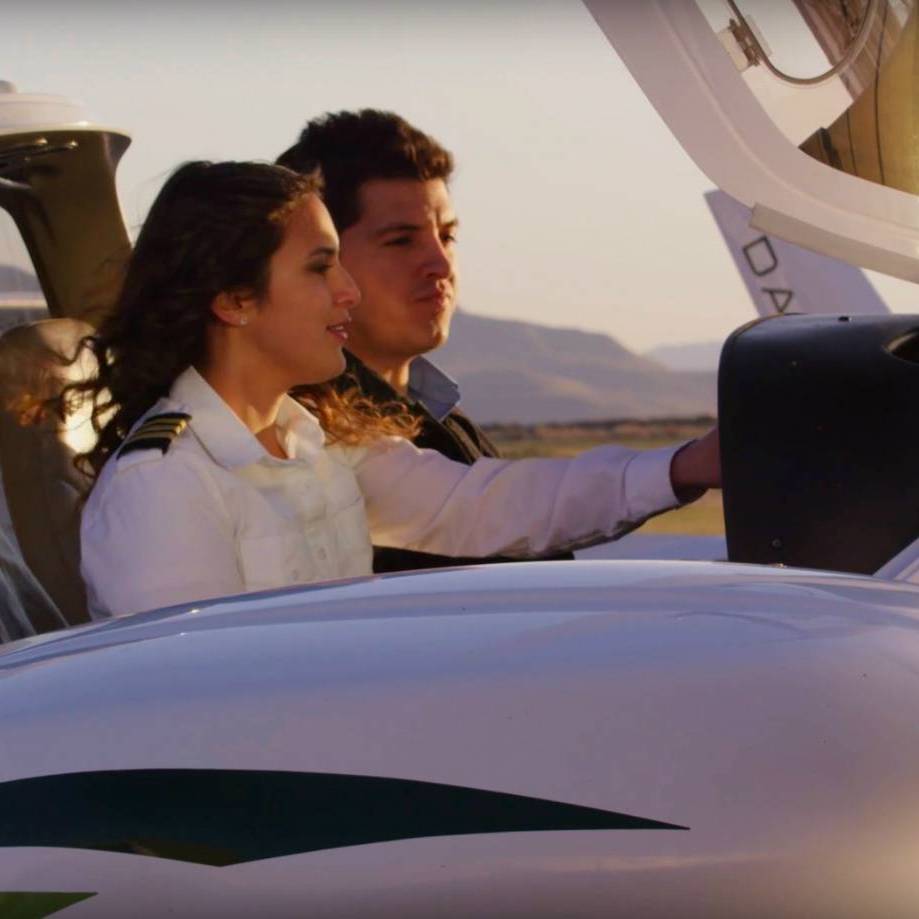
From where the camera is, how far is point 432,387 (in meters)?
3.44

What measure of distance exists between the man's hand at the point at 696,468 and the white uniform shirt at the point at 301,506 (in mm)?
19

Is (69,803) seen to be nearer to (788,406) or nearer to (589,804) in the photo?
(589,804)

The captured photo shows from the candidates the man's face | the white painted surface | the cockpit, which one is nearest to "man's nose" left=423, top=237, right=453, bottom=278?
the man's face

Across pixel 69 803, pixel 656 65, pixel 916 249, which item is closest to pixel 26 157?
pixel 656 65

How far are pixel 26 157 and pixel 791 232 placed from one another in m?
1.44

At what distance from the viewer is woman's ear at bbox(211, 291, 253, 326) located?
260 cm

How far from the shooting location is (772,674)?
4.01 ft

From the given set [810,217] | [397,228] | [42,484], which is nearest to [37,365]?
[42,484]

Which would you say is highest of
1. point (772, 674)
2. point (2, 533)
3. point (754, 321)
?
point (754, 321)

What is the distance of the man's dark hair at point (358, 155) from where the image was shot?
330 cm

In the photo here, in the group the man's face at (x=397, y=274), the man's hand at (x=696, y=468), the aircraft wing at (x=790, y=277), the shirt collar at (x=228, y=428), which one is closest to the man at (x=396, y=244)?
the man's face at (x=397, y=274)

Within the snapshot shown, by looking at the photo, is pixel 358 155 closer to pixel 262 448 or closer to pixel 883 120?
pixel 262 448

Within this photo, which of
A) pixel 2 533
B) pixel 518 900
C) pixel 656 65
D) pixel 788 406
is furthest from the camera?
pixel 2 533

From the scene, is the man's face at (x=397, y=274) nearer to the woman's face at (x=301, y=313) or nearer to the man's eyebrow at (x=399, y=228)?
the man's eyebrow at (x=399, y=228)
